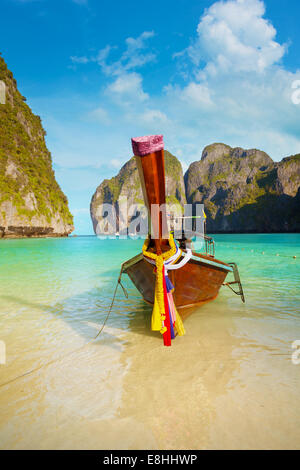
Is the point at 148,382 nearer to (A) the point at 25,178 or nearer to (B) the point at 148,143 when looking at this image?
(B) the point at 148,143

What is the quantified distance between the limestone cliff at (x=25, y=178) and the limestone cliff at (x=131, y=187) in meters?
86.5

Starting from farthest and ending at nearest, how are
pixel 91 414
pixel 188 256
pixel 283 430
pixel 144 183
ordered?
pixel 188 256 → pixel 144 183 → pixel 91 414 → pixel 283 430

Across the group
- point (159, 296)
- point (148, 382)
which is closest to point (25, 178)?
point (159, 296)

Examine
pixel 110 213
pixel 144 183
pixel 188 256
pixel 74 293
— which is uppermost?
pixel 110 213

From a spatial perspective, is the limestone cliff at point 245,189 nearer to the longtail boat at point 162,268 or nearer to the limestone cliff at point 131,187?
the limestone cliff at point 131,187

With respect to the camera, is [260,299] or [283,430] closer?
[283,430]

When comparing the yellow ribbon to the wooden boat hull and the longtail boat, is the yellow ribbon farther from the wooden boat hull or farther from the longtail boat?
the wooden boat hull

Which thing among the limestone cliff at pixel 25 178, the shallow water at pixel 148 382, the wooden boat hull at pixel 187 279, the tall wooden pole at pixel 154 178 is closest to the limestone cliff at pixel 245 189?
the limestone cliff at pixel 25 178

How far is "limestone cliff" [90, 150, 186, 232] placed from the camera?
16075 centimetres

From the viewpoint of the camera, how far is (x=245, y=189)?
124m

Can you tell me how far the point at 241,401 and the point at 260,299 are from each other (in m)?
4.77

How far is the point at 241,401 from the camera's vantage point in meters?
2.53
